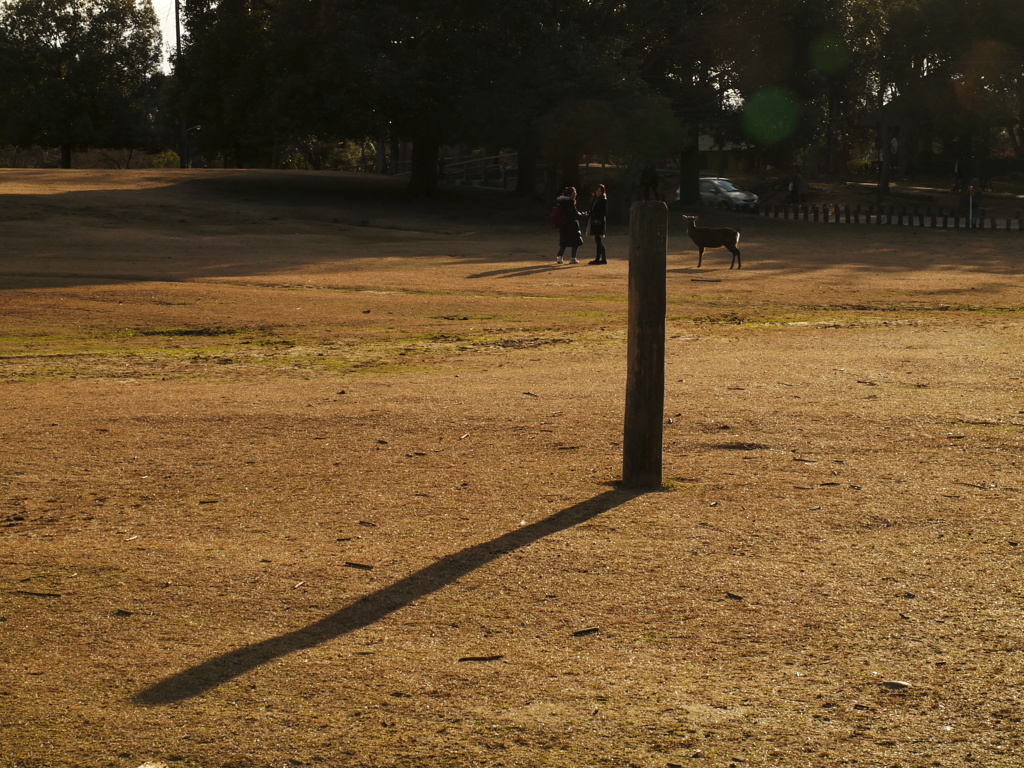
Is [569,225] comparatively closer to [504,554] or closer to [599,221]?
[599,221]

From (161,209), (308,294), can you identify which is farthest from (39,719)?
(161,209)

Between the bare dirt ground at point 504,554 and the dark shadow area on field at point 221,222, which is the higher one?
the dark shadow area on field at point 221,222

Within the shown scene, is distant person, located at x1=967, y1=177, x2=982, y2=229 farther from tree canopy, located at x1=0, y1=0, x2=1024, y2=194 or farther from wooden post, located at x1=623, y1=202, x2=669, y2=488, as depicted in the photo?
wooden post, located at x1=623, y1=202, x2=669, y2=488

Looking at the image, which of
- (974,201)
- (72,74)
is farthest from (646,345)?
(72,74)

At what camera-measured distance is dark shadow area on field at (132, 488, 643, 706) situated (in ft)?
12.0

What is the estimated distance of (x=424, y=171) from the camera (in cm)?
4200

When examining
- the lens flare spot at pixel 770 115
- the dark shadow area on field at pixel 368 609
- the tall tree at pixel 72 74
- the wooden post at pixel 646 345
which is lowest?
the dark shadow area on field at pixel 368 609

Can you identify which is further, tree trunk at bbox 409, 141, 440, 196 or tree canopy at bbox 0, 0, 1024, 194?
tree trunk at bbox 409, 141, 440, 196

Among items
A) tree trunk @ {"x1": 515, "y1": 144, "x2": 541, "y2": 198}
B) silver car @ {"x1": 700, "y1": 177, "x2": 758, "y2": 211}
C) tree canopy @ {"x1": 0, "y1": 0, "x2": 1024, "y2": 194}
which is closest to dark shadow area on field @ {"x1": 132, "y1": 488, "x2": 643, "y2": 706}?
tree canopy @ {"x1": 0, "y1": 0, "x2": 1024, "y2": 194}

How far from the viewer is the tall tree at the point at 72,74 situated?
55531 mm

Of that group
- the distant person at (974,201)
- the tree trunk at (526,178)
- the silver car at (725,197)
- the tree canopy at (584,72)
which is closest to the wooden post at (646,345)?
the tree canopy at (584,72)

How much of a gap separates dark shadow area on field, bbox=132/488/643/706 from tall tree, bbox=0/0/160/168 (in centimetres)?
5633

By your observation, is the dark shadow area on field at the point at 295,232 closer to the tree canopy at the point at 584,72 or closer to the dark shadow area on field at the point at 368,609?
the tree canopy at the point at 584,72

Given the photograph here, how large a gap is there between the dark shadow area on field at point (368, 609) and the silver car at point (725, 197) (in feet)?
141
